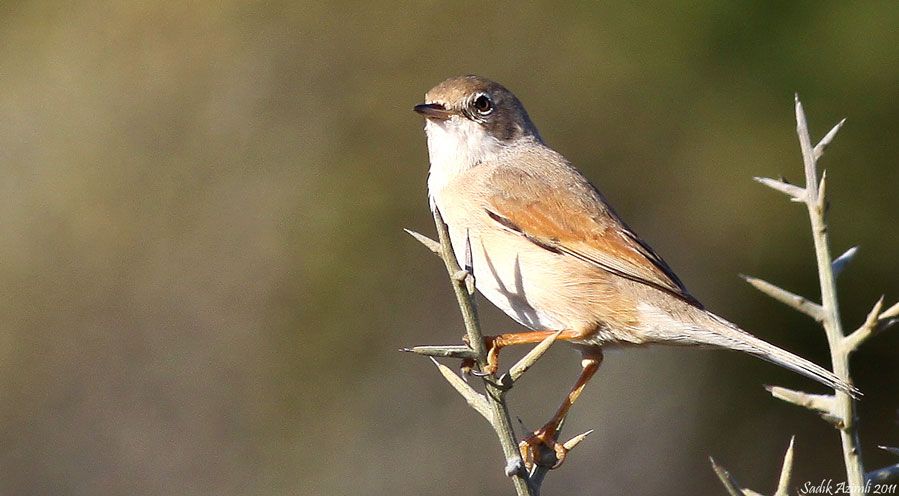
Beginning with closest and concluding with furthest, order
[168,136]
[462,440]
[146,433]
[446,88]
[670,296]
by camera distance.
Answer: [670,296] < [446,88] < [462,440] < [146,433] < [168,136]

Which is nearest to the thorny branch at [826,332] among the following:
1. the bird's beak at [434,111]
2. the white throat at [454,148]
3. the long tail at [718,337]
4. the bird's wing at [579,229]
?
the long tail at [718,337]

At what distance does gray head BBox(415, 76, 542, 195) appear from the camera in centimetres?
495

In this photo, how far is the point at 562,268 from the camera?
4.32 meters

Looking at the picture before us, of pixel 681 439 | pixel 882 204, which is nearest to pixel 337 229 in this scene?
pixel 681 439

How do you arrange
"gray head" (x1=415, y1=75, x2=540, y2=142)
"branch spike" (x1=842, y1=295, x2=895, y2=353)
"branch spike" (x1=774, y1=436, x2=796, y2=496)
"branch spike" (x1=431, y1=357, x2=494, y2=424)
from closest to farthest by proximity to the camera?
"branch spike" (x1=842, y1=295, x2=895, y2=353)
"branch spike" (x1=774, y1=436, x2=796, y2=496)
"branch spike" (x1=431, y1=357, x2=494, y2=424)
"gray head" (x1=415, y1=75, x2=540, y2=142)

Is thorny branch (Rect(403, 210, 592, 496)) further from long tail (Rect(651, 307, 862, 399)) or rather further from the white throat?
the white throat

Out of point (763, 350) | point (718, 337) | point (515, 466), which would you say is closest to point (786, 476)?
point (515, 466)

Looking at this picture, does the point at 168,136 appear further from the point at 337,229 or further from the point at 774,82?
the point at 774,82

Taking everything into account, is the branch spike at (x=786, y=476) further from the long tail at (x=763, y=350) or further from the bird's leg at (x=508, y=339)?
the bird's leg at (x=508, y=339)

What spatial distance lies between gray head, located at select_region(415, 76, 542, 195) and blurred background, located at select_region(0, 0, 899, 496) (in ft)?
9.86

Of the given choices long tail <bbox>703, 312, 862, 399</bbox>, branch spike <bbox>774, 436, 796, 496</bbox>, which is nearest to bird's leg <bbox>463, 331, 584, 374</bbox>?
long tail <bbox>703, 312, 862, 399</bbox>

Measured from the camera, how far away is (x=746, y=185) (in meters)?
8.66

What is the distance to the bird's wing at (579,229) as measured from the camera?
14.1 ft

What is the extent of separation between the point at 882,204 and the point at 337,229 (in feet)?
14.5
